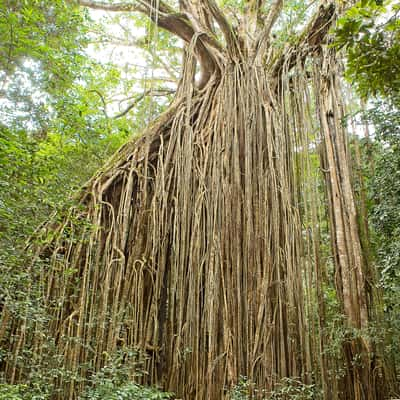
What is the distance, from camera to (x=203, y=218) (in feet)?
13.5

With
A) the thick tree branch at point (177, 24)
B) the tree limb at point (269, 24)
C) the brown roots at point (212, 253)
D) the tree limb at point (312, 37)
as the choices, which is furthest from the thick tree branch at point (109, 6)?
the tree limb at point (312, 37)

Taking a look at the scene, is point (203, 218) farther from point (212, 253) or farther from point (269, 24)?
point (269, 24)

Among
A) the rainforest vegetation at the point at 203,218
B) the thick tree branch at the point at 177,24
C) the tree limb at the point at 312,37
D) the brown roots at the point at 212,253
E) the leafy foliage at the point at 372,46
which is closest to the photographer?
the leafy foliage at the point at 372,46

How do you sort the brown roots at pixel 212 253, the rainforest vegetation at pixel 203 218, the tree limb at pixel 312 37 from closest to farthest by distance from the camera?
the rainforest vegetation at pixel 203 218 < the brown roots at pixel 212 253 < the tree limb at pixel 312 37

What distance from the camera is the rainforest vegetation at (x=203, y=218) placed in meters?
2.89

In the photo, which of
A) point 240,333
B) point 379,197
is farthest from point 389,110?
point 240,333

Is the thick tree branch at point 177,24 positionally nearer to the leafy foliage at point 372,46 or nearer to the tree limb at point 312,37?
the tree limb at point 312,37

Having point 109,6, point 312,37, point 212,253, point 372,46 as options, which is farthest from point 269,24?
point 212,253

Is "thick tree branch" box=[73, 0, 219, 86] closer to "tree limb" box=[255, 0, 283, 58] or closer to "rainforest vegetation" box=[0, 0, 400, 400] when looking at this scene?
"rainforest vegetation" box=[0, 0, 400, 400]

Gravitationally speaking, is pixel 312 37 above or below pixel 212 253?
above

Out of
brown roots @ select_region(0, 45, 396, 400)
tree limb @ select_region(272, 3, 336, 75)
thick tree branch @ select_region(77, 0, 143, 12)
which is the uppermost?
thick tree branch @ select_region(77, 0, 143, 12)

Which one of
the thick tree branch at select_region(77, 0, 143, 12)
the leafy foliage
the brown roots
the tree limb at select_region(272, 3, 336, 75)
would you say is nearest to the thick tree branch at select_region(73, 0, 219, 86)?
the thick tree branch at select_region(77, 0, 143, 12)

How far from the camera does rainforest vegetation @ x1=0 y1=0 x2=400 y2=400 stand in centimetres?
289

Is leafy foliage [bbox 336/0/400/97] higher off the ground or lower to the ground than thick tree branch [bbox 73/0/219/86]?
lower
